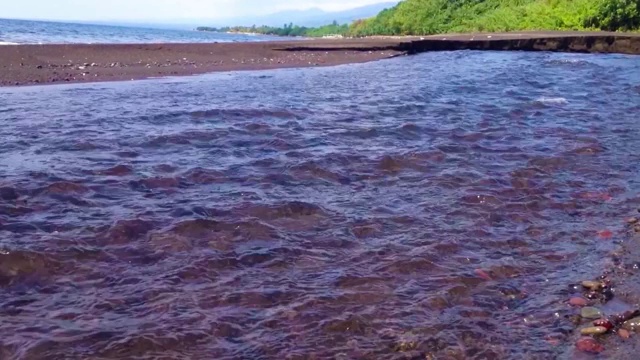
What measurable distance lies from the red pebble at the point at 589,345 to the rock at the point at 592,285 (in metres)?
0.78

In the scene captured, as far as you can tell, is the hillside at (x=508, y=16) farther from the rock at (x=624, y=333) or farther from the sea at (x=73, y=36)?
the rock at (x=624, y=333)

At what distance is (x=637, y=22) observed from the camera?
3020 centimetres

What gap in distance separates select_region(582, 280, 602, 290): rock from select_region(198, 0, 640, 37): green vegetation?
2983 centimetres

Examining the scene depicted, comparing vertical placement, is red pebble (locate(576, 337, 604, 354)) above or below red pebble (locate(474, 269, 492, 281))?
below

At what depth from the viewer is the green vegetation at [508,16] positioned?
30891mm

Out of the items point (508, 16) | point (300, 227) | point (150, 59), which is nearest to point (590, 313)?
point (300, 227)

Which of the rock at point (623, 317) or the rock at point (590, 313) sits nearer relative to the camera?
the rock at point (623, 317)

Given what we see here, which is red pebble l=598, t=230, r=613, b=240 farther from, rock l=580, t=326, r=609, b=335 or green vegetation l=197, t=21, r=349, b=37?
green vegetation l=197, t=21, r=349, b=37

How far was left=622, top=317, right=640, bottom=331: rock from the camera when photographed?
12.6ft

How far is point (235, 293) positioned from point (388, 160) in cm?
393

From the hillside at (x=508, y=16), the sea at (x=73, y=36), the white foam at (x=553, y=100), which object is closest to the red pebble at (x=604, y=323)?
the white foam at (x=553, y=100)

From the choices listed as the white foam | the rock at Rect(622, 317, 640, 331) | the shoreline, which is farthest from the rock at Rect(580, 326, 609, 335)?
the shoreline

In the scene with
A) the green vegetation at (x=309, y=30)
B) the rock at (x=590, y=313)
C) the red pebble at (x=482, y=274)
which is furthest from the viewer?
the green vegetation at (x=309, y=30)

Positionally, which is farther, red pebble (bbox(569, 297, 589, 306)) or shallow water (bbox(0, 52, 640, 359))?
red pebble (bbox(569, 297, 589, 306))
